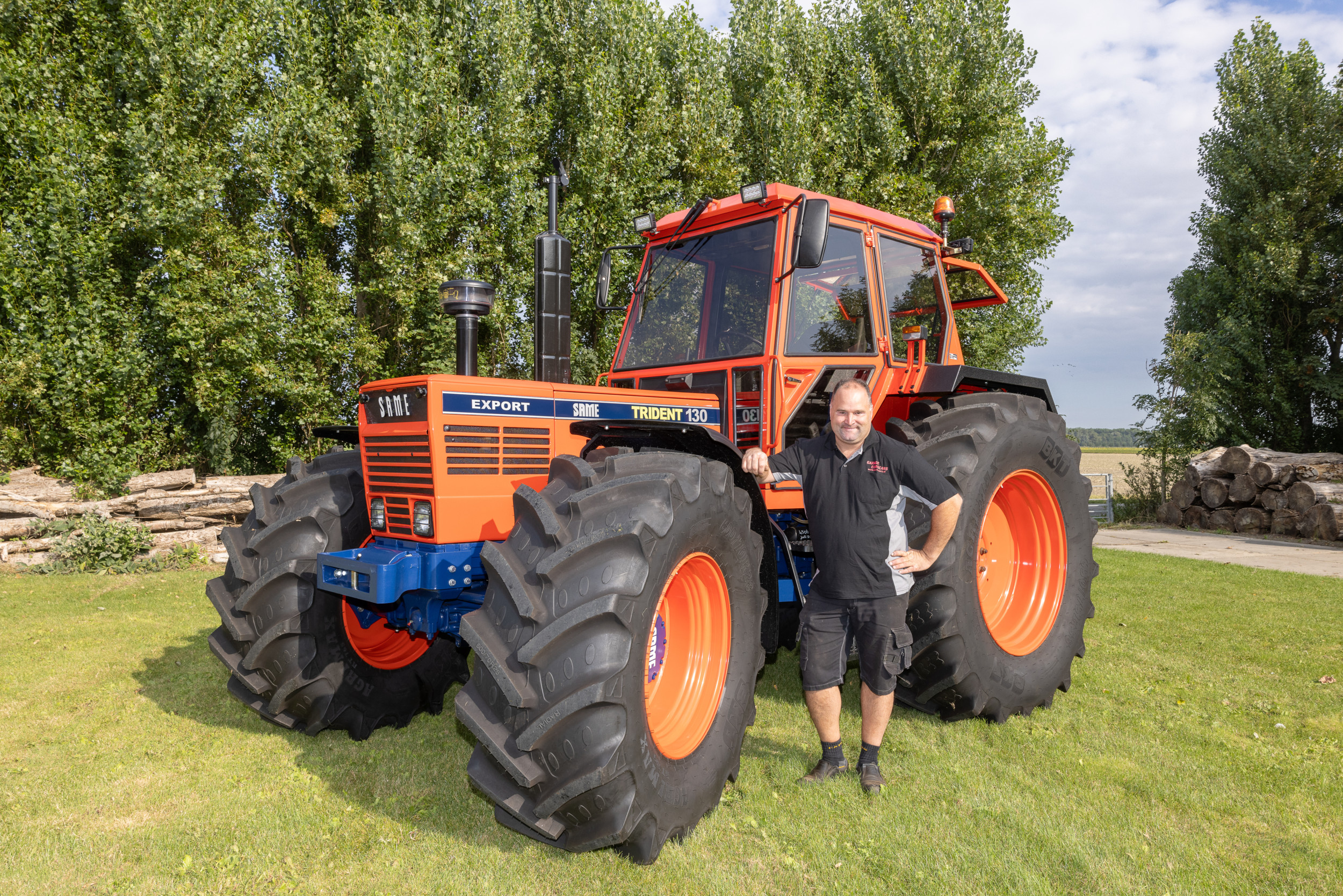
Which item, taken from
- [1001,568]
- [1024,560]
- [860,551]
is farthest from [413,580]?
[1024,560]

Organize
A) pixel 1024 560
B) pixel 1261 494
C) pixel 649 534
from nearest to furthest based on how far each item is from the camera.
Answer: pixel 649 534 < pixel 1024 560 < pixel 1261 494

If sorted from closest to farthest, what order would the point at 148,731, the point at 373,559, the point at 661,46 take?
the point at 373,559, the point at 148,731, the point at 661,46

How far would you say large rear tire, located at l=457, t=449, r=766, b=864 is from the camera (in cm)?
248

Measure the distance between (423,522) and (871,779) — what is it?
2207mm

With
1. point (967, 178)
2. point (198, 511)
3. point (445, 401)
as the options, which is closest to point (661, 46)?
point (967, 178)

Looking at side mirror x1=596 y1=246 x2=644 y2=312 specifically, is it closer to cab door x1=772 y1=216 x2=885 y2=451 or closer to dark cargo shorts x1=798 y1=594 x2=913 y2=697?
cab door x1=772 y1=216 x2=885 y2=451

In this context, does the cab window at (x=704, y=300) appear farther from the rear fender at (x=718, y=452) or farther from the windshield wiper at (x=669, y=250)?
the rear fender at (x=718, y=452)

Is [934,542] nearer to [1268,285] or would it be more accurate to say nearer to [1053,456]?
[1053,456]

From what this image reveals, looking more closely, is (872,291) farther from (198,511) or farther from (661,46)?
(661,46)

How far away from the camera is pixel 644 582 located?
2631 millimetres

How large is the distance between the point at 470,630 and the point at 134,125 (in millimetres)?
9322

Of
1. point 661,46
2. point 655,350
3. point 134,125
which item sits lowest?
point 655,350

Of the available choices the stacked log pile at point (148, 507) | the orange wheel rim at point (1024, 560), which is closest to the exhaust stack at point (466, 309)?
the orange wheel rim at point (1024, 560)

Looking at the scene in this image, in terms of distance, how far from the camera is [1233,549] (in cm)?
1106
